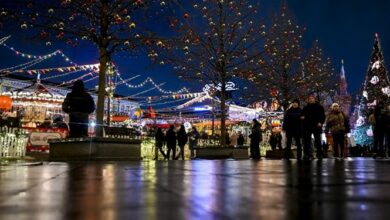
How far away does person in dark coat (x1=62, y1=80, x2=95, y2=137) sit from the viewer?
14.4 meters

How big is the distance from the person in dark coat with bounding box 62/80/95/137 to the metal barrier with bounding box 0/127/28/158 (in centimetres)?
257

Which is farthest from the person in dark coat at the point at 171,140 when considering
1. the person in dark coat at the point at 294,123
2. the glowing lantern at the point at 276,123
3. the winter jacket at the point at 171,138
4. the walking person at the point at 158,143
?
the glowing lantern at the point at 276,123

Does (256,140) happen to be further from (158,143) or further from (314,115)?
(314,115)

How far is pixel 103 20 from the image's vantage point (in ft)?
49.8

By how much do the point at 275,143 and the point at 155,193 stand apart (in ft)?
78.3

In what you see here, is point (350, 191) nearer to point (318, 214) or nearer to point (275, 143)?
point (318, 214)

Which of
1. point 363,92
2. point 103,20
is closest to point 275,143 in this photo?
point 103,20

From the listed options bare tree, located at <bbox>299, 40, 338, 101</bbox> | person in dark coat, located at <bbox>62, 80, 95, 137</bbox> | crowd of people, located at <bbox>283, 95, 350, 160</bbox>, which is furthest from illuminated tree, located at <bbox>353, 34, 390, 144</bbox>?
person in dark coat, located at <bbox>62, 80, 95, 137</bbox>

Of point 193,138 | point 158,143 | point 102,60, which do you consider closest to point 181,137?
point 158,143

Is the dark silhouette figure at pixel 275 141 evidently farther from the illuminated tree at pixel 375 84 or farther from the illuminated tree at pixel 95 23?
the illuminated tree at pixel 375 84

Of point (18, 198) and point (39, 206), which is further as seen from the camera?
point (18, 198)

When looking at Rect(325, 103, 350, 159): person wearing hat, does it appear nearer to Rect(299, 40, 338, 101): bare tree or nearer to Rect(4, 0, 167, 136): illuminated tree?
Rect(4, 0, 167, 136): illuminated tree

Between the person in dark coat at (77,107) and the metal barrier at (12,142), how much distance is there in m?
2.57

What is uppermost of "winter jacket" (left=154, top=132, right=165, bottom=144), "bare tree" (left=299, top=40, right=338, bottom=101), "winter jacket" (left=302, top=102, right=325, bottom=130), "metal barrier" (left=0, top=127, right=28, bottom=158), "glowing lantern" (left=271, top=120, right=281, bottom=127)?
"bare tree" (left=299, top=40, right=338, bottom=101)
